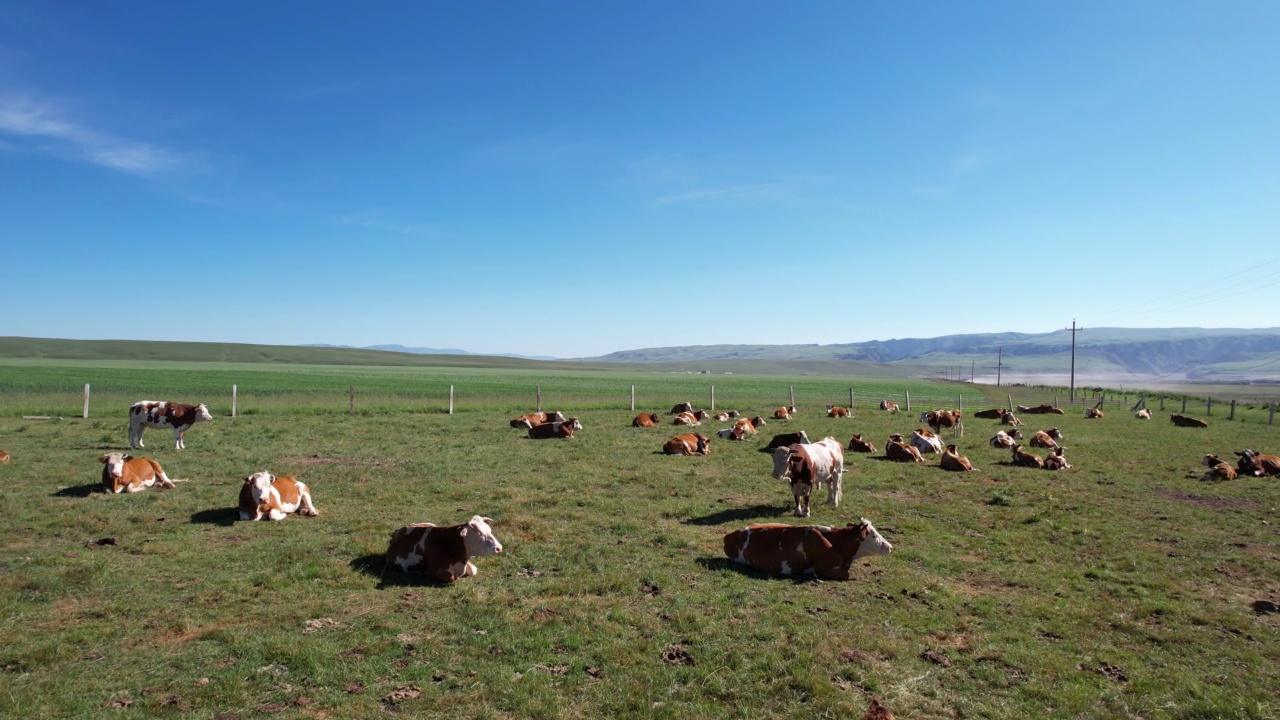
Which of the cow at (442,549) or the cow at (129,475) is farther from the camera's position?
the cow at (129,475)

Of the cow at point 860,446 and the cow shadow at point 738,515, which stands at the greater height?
the cow at point 860,446

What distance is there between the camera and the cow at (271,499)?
11.6 m

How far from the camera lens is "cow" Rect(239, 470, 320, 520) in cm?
1165

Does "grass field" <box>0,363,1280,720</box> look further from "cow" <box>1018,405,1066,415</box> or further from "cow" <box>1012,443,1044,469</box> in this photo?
"cow" <box>1018,405,1066,415</box>

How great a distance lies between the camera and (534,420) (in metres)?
27.8

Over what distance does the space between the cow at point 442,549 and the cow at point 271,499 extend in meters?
3.90

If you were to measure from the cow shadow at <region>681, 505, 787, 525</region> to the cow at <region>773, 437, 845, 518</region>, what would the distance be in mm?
508

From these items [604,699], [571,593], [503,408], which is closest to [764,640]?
[604,699]

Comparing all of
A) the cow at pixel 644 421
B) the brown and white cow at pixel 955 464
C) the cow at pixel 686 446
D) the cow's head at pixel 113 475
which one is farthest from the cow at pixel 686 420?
the cow's head at pixel 113 475

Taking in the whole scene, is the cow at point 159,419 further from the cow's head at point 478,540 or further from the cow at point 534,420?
the cow's head at point 478,540

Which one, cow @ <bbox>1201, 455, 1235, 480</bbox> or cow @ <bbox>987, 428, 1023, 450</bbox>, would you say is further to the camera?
cow @ <bbox>987, 428, 1023, 450</bbox>

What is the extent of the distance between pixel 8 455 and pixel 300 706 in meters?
17.7

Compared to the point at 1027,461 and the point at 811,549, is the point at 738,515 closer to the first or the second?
the point at 811,549

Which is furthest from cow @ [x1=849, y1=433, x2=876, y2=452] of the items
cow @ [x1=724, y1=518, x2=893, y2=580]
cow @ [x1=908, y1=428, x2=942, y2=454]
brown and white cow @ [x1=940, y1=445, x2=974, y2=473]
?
cow @ [x1=724, y1=518, x2=893, y2=580]
